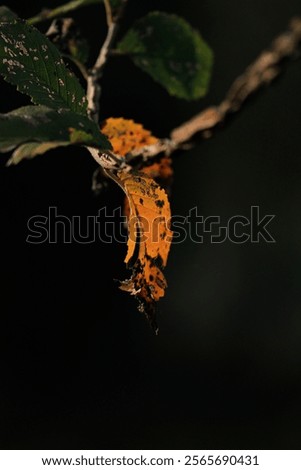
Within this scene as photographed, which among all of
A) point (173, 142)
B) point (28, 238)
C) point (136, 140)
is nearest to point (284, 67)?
point (173, 142)

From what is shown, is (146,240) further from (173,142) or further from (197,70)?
(197,70)

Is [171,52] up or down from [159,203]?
up

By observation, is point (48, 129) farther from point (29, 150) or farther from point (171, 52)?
point (171, 52)

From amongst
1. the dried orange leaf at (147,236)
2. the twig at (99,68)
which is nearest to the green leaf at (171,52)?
the twig at (99,68)

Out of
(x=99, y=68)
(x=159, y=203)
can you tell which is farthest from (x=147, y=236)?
(x=99, y=68)

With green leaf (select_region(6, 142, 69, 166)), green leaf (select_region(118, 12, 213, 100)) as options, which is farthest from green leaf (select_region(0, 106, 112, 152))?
green leaf (select_region(118, 12, 213, 100))

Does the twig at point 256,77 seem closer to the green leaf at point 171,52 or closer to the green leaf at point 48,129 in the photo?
the green leaf at point 48,129
